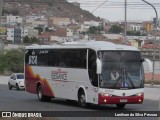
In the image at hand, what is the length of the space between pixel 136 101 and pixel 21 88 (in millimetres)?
23365

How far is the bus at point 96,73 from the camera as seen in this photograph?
22.6 m

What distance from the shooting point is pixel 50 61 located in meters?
27.8

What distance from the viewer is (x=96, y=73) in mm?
22703

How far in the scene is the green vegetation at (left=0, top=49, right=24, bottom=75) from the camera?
78.3m

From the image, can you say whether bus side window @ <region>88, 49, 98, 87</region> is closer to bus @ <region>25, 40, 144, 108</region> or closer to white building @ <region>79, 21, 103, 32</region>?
bus @ <region>25, 40, 144, 108</region>

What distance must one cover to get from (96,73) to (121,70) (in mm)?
1045

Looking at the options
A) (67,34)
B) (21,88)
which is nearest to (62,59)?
(21,88)

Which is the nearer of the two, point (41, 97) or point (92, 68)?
point (92, 68)

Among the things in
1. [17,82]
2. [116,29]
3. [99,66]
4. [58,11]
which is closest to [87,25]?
[116,29]

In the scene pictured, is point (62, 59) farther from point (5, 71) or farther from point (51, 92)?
point (5, 71)

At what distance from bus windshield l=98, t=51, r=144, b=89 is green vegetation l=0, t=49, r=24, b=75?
181 feet

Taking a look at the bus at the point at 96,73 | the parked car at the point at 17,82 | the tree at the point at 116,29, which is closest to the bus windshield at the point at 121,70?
the bus at the point at 96,73

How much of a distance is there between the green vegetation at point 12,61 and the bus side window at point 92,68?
5469 cm

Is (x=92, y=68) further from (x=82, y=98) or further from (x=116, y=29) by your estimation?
(x=116, y=29)
